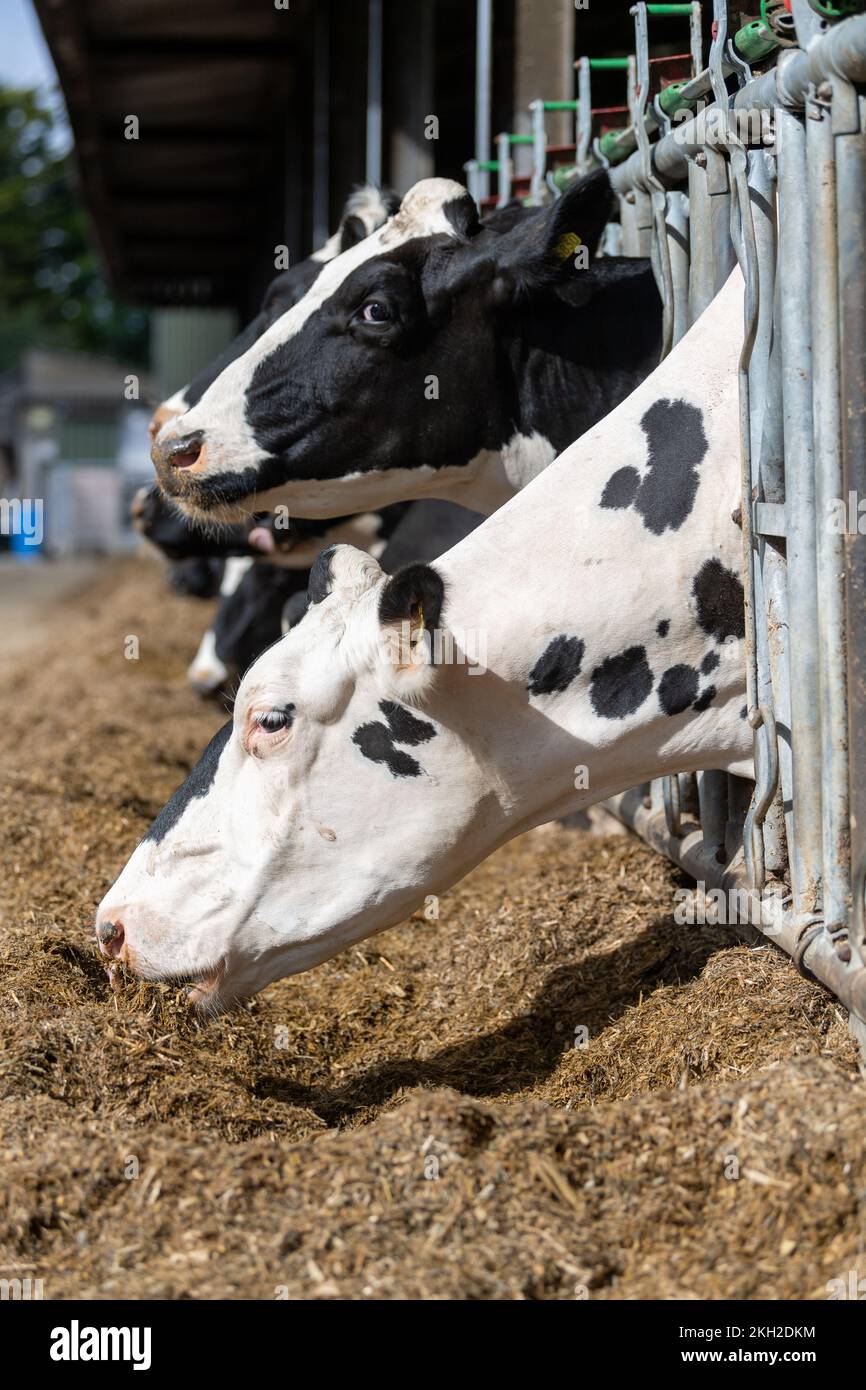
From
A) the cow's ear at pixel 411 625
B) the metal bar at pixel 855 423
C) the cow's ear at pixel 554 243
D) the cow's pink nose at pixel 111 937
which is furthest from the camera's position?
the cow's ear at pixel 554 243

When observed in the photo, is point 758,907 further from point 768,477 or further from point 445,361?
point 445,361

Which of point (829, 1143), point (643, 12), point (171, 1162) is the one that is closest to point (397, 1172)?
point (171, 1162)

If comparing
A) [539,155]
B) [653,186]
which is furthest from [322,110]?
[653,186]

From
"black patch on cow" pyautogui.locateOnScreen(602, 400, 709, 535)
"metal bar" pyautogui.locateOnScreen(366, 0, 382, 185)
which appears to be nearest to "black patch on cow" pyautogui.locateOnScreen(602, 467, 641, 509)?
"black patch on cow" pyautogui.locateOnScreen(602, 400, 709, 535)

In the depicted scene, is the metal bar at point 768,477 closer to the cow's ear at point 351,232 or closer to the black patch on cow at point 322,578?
the black patch on cow at point 322,578

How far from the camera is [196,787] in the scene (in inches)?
135

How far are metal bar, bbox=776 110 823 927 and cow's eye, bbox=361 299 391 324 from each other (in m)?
1.46

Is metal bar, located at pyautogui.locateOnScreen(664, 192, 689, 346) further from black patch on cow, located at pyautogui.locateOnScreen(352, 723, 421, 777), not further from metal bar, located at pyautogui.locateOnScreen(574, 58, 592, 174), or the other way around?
black patch on cow, located at pyautogui.locateOnScreen(352, 723, 421, 777)

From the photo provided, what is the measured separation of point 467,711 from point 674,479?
2.22ft

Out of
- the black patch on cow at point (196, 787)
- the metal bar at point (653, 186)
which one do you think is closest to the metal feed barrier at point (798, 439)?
the metal bar at point (653, 186)

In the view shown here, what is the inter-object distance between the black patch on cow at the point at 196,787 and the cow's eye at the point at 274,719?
147 mm

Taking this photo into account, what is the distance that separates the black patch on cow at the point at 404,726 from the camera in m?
3.21

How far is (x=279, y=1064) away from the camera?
3.71 m

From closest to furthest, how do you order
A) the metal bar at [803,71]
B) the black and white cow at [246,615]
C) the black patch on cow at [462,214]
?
the metal bar at [803,71] < the black patch on cow at [462,214] < the black and white cow at [246,615]
